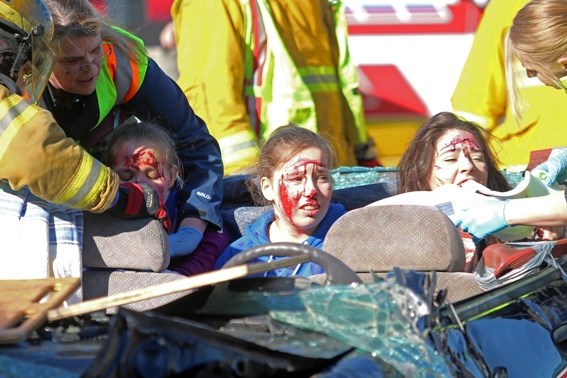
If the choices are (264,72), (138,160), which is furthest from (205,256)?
(264,72)

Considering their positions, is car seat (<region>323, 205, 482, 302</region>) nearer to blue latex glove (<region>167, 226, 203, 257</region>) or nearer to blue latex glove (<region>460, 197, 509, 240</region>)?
blue latex glove (<region>460, 197, 509, 240</region>)

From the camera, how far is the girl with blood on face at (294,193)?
448 centimetres

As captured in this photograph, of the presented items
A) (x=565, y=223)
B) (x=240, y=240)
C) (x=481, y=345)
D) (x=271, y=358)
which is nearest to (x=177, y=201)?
(x=240, y=240)

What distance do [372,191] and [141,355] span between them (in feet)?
9.21

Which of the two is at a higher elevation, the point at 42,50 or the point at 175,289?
the point at 42,50

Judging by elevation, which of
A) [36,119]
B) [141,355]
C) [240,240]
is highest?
[36,119]

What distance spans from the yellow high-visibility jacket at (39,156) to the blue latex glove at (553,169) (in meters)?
1.90

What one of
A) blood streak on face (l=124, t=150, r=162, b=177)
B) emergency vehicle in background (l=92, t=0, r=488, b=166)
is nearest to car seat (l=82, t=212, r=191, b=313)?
blood streak on face (l=124, t=150, r=162, b=177)

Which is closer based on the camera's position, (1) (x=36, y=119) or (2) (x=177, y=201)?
(1) (x=36, y=119)

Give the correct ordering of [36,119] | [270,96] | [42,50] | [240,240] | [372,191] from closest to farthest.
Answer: [36,119] < [42,50] < [240,240] < [372,191] < [270,96]

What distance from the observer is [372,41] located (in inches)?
342

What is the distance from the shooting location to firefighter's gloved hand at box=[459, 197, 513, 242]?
12.3ft

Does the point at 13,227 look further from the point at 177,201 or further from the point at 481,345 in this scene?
the point at 481,345

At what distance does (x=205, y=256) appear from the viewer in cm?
457
